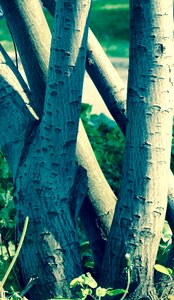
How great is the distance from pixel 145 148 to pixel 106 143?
8.07ft

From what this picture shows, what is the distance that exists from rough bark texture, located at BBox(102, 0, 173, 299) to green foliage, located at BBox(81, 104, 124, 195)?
6.33 ft

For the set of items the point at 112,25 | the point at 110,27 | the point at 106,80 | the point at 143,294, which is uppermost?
the point at 112,25

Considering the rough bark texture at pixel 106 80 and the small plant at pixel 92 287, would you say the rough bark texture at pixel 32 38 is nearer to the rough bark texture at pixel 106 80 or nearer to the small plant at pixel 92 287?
the rough bark texture at pixel 106 80

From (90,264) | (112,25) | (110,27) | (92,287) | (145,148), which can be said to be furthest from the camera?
(112,25)

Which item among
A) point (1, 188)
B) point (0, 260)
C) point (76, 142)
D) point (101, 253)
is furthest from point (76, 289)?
point (1, 188)

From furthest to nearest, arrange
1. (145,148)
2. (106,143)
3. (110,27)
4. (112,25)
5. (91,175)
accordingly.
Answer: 1. (112,25)
2. (110,27)
3. (106,143)
4. (91,175)
5. (145,148)

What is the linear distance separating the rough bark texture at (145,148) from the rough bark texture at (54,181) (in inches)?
8.3

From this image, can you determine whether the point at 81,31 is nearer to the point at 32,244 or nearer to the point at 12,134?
the point at 12,134

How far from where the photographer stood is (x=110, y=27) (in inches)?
561

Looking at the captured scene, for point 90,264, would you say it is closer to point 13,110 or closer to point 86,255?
point 86,255

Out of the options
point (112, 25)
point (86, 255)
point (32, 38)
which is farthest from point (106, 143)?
point (112, 25)

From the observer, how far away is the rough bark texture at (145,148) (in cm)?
270

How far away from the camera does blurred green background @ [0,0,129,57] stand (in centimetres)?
1238

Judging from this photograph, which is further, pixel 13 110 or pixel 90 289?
pixel 13 110
